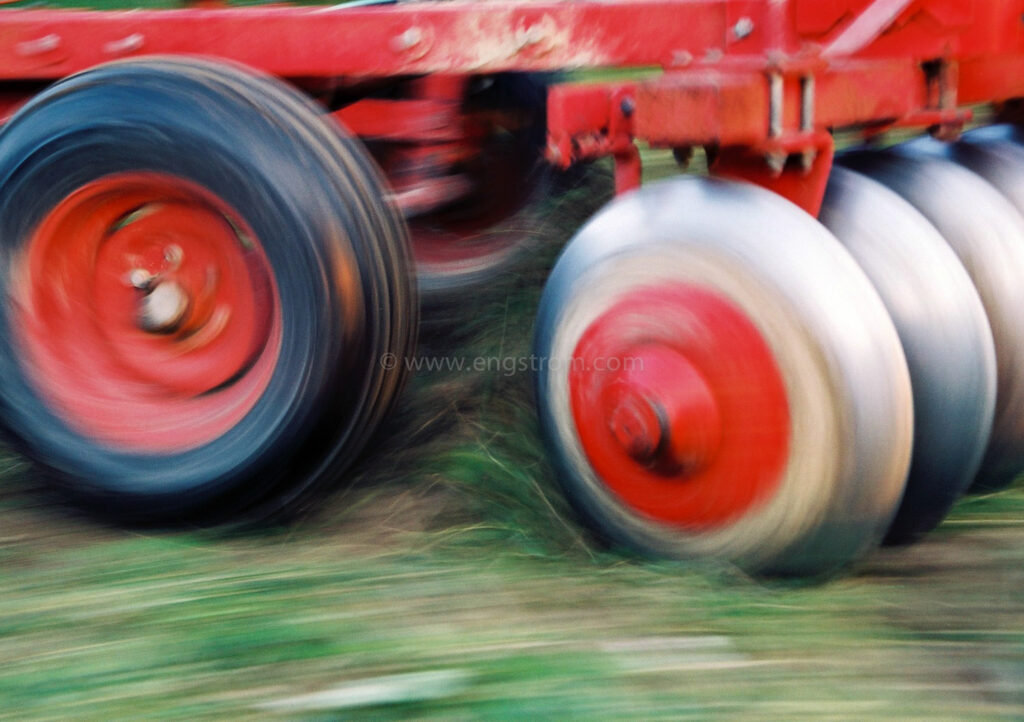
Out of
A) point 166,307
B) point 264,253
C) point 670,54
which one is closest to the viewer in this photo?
point 264,253

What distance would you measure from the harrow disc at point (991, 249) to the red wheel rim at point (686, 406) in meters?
0.52

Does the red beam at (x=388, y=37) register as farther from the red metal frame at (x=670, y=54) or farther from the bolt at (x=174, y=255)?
the bolt at (x=174, y=255)

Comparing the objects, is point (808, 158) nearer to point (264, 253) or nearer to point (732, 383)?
point (732, 383)

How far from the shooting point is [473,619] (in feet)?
5.44

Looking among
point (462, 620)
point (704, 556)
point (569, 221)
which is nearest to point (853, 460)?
point (704, 556)

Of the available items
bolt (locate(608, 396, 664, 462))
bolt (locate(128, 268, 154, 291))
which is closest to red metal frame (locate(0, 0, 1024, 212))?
bolt (locate(608, 396, 664, 462))

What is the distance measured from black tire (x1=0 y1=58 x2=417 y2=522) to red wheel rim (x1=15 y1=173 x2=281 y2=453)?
0.03m

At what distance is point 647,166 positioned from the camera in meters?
3.46

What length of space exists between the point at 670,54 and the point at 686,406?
0.78 metres

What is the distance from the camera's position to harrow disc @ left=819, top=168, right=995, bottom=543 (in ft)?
5.92

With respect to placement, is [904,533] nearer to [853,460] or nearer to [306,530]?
[853,460]

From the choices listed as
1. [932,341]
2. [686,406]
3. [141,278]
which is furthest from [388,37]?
[932,341]

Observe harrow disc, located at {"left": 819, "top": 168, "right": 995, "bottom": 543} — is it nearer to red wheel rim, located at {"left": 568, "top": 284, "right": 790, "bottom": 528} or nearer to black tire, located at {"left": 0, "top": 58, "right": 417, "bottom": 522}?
red wheel rim, located at {"left": 568, "top": 284, "right": 790, "bottom": 528}

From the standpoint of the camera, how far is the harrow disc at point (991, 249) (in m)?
2.01
